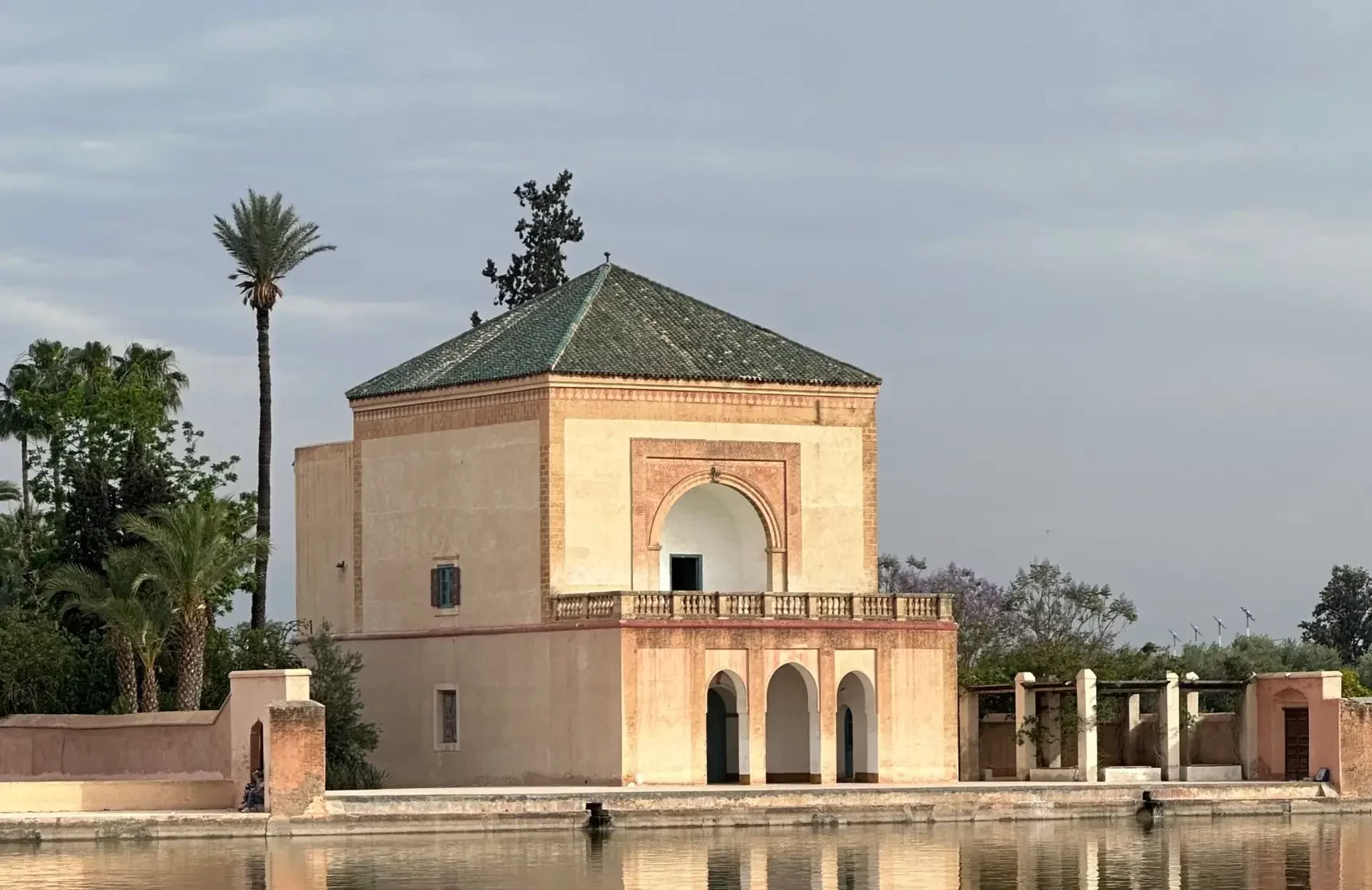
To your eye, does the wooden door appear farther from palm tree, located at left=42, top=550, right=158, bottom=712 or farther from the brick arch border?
palm tree, located at left=42, top=550, right=158, bottom=712

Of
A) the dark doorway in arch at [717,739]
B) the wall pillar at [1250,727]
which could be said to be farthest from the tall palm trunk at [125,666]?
the wall pillar at [1250,727]

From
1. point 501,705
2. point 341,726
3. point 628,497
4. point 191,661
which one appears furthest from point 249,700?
point 628,497

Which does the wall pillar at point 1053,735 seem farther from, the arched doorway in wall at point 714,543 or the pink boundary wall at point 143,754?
the pink boundary wall at point 143,754

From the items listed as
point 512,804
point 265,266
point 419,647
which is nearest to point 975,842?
point 512,804

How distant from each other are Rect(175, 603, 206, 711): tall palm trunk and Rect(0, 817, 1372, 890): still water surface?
9.25 meters

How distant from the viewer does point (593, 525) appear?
47.2m

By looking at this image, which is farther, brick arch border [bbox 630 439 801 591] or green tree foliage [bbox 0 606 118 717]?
brick arch border [bbox 630 439 801 591]

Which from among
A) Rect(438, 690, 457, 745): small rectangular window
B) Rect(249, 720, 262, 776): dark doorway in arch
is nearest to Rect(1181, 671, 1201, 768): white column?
Rect(438, 690, 457, 745): small rectangular window

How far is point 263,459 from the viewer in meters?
56.8

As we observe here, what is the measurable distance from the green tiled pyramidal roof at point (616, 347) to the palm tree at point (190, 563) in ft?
15.2

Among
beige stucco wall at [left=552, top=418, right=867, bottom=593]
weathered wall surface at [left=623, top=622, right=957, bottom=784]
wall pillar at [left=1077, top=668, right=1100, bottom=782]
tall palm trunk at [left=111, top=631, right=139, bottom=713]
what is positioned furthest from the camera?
wall pillar at [left=1077, top=668, right=1100, bottom=782]

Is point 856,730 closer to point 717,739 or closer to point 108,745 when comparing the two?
point 717,739

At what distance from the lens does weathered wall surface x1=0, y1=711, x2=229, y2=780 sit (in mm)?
43719

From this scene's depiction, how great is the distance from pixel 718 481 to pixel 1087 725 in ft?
25.3
